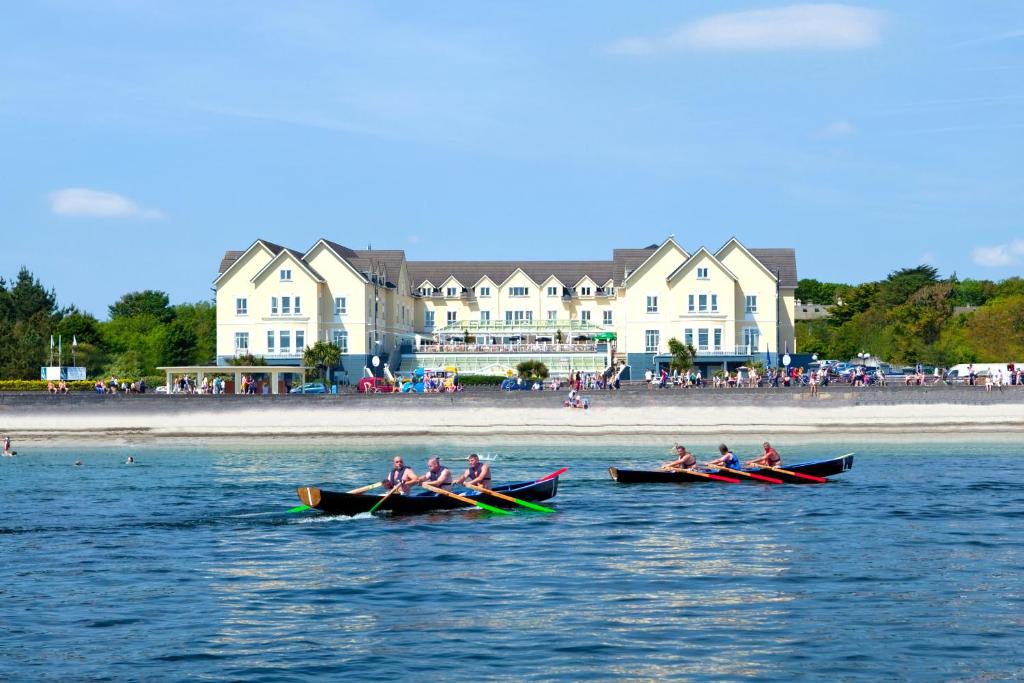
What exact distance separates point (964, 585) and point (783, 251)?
7323 centimetres

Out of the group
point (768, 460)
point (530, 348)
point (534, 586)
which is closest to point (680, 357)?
point (530, 348)

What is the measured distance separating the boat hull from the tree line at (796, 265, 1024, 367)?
213 feet

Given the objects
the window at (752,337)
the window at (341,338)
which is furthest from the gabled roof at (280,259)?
the window at (752,337)

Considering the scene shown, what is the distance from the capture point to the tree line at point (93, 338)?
82.3 meters

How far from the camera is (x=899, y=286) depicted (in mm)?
127688

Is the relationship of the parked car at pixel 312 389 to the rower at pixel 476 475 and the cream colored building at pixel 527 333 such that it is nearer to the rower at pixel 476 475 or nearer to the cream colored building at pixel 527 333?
the cream colored building at pixel 527 333

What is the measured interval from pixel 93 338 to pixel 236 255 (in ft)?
62.0

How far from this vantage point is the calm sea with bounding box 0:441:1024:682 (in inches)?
592

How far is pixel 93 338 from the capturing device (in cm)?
10038

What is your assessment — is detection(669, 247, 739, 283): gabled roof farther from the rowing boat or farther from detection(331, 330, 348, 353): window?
the rowing boat

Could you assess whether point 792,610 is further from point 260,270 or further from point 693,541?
point 260,270

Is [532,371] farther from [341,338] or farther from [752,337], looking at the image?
[752,337]

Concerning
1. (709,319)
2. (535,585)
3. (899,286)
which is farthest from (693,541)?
(899,286)

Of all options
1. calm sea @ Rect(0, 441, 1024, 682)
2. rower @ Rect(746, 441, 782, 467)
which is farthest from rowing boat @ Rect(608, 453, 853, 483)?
calm sea @ Rect(0, 441, 1024, 682)
